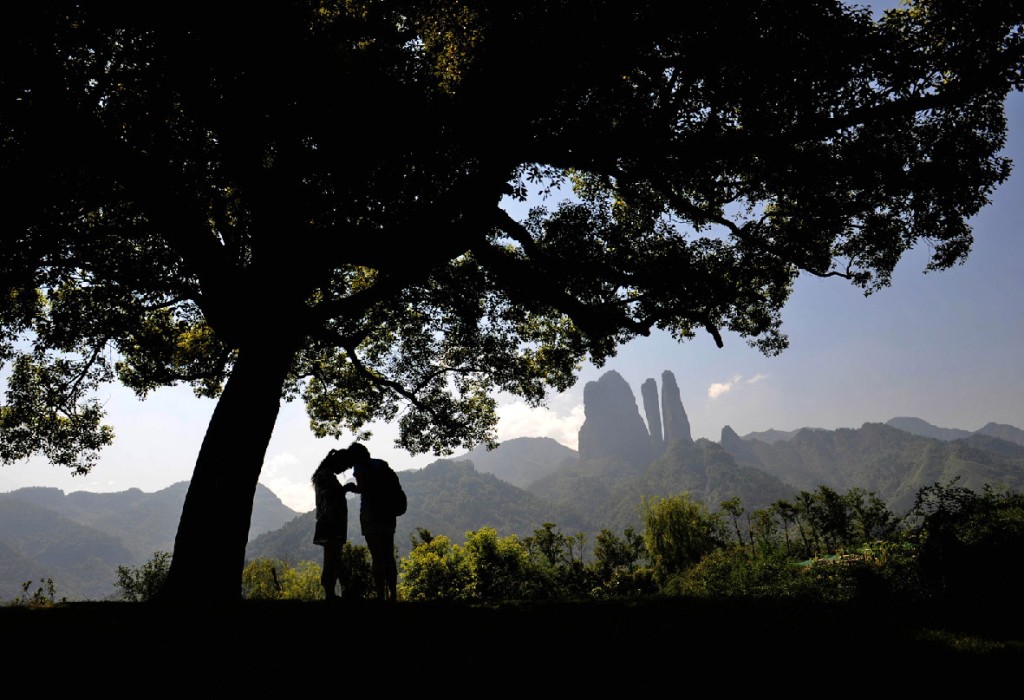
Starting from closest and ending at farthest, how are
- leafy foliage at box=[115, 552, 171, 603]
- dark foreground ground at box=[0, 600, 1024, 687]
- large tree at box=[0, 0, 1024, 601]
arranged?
dark foreground ground at box=[0, 600, 1024, 687], large tree at box=[0, 0, 1024, 601], leafy foliage at box=[115, 552, 171, 603]

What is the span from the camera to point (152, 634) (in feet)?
13.7

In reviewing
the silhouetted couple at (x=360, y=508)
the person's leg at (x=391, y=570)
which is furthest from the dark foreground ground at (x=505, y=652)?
the person's leg at (x=391, y=570)

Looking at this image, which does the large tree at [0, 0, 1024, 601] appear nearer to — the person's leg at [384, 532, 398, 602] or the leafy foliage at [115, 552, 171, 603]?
the person's leg at [384, 532, 398, 602]

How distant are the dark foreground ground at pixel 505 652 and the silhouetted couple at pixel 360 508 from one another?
1.88 metres

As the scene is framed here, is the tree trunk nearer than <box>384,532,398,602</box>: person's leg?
Yes

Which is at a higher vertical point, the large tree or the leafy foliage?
the large tree

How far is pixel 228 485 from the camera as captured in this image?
7012mm

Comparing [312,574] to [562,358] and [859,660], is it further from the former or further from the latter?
[859,660]

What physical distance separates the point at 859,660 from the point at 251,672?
4.41m

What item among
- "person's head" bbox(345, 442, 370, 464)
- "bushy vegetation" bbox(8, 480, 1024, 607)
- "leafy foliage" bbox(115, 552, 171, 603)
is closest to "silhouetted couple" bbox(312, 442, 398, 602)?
"person's head" bbox(345, 442, 370, 464)

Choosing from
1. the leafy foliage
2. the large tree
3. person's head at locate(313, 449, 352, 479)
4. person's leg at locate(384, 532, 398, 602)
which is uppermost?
the large tree

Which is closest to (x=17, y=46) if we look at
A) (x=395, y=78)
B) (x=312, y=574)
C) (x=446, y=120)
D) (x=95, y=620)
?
(x=395, y=78)

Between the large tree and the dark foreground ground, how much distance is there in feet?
8.86

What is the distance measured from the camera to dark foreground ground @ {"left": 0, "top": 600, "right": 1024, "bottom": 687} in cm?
312
